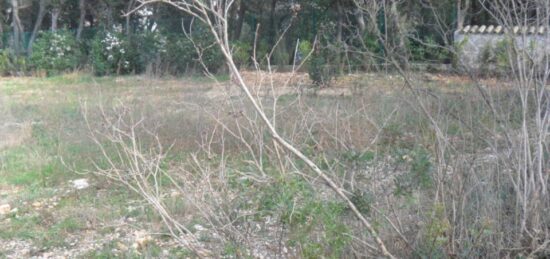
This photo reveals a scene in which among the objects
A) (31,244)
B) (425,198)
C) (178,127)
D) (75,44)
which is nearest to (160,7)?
(75,44)

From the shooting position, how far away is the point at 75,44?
20.2 m

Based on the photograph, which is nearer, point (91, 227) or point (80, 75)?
point (91, 227)

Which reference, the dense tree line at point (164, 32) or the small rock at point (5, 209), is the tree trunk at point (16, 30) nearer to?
the dense tree line at point (164, 32)

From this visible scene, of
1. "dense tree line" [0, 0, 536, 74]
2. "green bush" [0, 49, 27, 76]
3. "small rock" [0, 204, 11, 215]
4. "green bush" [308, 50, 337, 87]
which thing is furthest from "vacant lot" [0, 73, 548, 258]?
"green bush" [0, 49, 27, 76]

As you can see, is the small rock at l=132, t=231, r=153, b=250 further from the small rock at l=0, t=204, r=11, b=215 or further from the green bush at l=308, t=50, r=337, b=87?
the green bush at l=308, t=50, r=337, b=87

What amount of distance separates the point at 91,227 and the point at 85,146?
2673mm

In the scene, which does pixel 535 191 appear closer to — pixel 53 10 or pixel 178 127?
pixel 178 127

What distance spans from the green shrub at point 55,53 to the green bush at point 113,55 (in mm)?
795

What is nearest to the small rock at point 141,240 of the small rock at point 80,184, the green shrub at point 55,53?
the small rock at point 80,184

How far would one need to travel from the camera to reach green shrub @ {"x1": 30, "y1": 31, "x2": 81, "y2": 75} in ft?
63.9

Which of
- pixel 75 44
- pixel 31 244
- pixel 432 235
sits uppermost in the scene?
pixel 75 44

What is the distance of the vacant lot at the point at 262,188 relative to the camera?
404 cm

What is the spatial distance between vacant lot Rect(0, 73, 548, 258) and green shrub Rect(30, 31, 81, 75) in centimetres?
1090

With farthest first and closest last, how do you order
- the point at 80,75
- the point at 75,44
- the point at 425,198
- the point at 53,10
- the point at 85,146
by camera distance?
the point at 53,10, the point at 75,44, the point at 80,75, the point at 85,146, the point at 425,198
